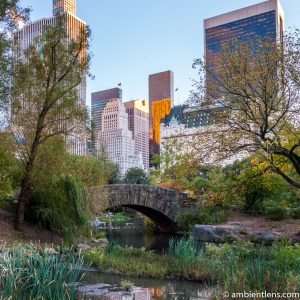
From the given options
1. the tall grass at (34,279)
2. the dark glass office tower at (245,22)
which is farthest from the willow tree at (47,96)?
the tall grass at (34,279)

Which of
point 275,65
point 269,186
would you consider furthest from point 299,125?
point 269,186

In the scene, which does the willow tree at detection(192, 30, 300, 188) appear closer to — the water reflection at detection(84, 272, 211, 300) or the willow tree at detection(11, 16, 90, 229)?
the water reflection at detection(84, 272, 211, 300)

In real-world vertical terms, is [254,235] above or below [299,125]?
below

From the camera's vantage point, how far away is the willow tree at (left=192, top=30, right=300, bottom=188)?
39.1 ft

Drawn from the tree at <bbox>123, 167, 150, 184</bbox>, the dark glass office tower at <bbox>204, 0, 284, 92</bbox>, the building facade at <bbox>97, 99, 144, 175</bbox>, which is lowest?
the tree at <bbox>123, 167, 150, 184</bbox>

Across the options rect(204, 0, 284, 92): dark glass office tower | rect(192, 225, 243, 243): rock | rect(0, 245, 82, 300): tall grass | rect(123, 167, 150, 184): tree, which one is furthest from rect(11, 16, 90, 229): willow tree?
rect(123, 167, 150, 184): tree

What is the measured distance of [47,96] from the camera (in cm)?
1504

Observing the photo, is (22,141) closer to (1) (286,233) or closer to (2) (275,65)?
(2) (275,65)

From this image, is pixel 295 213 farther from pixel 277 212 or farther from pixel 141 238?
pixel 141 238

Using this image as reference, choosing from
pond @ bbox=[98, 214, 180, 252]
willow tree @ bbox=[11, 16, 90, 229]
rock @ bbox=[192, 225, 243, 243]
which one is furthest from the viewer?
pond @ bbox=[98, 214, 180, 252]

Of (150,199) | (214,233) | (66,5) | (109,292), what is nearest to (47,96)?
(214,233)

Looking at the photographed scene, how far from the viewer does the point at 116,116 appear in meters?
130

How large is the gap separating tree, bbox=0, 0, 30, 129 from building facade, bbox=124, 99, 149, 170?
455ft

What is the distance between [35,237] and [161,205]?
10.7m
